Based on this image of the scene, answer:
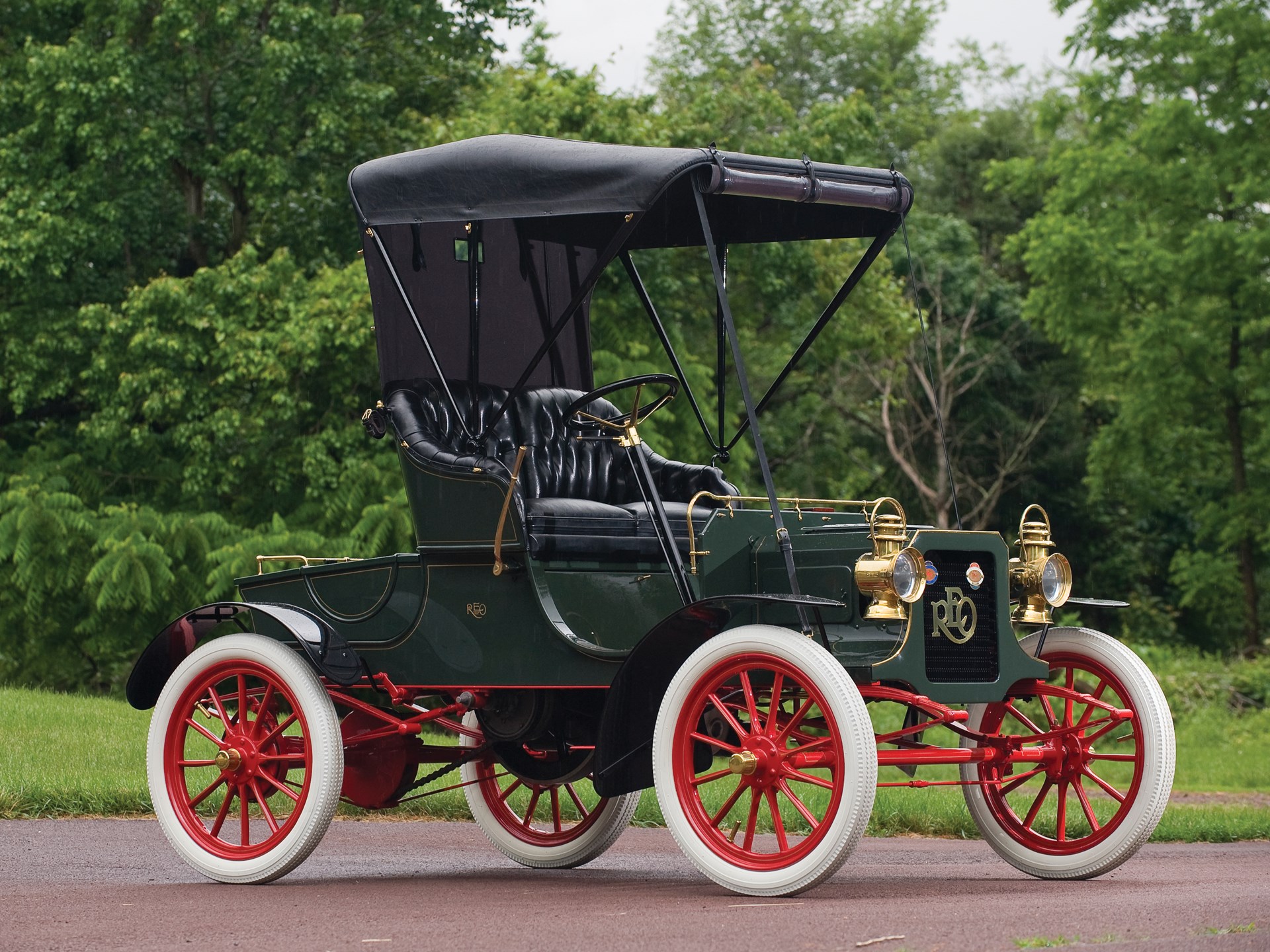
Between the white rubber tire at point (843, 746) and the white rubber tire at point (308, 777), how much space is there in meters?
1.58

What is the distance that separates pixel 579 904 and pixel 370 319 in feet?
42.6

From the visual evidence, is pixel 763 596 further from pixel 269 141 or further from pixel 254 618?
pixel 269 141

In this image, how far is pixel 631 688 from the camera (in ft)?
22.0

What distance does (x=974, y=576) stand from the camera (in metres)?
6.72

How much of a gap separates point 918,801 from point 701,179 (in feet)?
19.5

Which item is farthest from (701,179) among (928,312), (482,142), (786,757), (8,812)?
(928,312)

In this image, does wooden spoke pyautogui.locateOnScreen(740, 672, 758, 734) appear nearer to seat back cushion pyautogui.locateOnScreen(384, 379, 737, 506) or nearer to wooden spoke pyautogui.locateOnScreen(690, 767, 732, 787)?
wooden spoke pyautogui.locateOnScreen(690, 767, 732, 787)

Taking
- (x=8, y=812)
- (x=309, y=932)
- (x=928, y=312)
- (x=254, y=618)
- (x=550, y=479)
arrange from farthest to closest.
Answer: (x=928, y=312) → (x=8, y=812) → (x=550, y=479) → (x=254, y=618) → (x=309, y=932)

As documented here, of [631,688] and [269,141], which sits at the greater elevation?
[269,141]

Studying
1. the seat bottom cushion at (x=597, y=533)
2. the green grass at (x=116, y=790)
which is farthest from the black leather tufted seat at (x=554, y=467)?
the green grass at (x=116, y=790)

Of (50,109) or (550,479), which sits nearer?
(550,479)

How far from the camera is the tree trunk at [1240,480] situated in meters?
29.8

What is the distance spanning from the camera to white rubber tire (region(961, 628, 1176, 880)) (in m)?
6.69

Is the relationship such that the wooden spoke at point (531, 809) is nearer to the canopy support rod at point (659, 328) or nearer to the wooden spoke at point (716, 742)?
the canopy support rod at point (659, 328)
